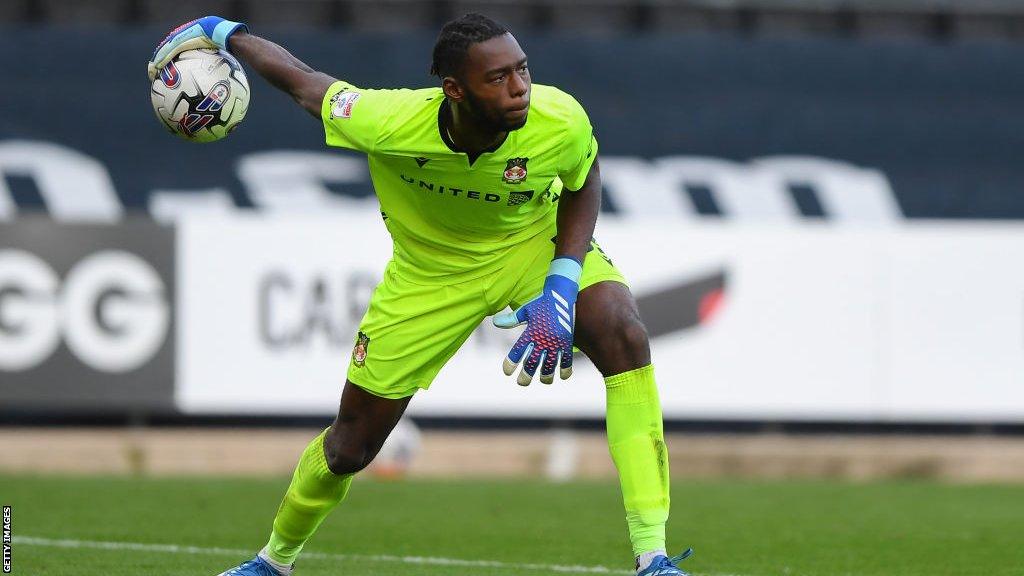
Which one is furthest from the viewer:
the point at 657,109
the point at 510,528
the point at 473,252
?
the point at 657,109

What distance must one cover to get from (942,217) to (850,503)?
4396 mm

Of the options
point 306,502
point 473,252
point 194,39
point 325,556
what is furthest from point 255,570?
point 194,39

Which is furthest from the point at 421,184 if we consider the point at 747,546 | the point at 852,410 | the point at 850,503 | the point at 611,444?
the point at 852,410

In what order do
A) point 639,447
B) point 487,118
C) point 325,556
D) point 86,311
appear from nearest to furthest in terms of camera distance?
point 487,118
point 639,447
point 325,556
point 86,311

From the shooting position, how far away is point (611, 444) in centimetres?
598

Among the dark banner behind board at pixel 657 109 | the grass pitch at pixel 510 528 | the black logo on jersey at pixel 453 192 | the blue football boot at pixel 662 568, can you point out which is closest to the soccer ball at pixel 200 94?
the black logo on jersey at pixel 453 192

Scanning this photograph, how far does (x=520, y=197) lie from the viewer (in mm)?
6078

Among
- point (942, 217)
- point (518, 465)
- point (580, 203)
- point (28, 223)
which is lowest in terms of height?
point (518, 465)

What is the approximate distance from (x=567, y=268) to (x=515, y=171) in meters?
0.38

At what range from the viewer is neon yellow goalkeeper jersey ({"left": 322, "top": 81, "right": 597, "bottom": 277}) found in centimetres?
596

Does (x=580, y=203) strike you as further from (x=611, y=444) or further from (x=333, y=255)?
(x=333, y=255)

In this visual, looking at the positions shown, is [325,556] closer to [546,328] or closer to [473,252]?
[473,252]

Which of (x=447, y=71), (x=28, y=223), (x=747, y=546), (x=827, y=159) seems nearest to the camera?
(x=447, y=71)

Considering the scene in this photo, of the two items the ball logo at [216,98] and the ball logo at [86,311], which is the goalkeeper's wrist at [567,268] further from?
the ball logo at [86,311]
